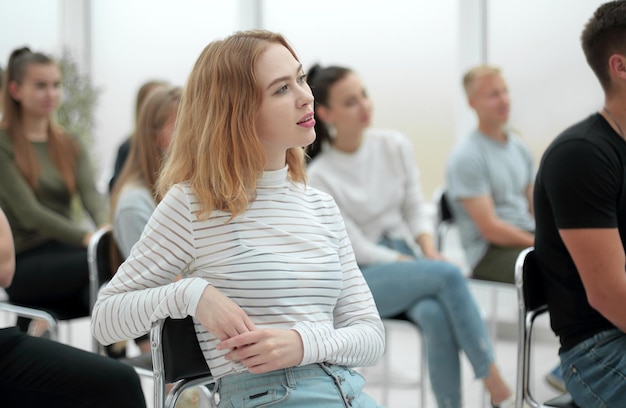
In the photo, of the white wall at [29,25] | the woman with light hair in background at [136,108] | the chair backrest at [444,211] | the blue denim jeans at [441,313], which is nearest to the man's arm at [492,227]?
the chair backrest at [444,211]

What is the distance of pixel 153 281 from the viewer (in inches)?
56.1

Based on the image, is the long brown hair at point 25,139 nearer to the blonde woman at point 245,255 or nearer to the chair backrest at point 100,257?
the chair backrest at point 100,257

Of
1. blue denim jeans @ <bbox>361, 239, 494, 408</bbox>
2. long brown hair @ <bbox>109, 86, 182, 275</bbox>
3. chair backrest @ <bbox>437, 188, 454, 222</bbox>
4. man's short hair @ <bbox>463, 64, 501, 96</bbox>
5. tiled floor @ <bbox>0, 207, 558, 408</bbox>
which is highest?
man's short hair @ <bbox>463, 64, 501, 96</bbox>

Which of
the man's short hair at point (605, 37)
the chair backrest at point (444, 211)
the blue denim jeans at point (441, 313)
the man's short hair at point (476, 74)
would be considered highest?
the man's short hair at point (605, 37)

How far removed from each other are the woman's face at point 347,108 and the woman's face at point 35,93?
45.9 inches

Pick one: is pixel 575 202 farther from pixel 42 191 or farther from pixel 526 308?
pixel 42 191

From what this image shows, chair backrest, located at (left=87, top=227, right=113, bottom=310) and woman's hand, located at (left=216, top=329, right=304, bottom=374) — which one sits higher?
woman's hand, located at (left=216, top=329, right=304, bottom=374)

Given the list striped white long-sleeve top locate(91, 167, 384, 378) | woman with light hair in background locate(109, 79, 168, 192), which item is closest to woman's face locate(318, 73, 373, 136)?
woman with light hair in background locate(109, 79, 168, 192)

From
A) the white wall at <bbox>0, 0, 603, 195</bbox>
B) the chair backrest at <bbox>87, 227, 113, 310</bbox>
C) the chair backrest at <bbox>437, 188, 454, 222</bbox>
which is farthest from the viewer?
the white wall at <bbox>0, 0, 603, 195</bbox>

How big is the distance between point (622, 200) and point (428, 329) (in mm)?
980

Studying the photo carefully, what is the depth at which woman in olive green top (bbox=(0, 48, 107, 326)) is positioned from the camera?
2.87m

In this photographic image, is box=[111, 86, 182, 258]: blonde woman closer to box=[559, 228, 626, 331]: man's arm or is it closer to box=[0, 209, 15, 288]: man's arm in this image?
box=[0, 209, 15, 288]: man's arm

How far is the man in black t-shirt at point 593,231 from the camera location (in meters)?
1.64

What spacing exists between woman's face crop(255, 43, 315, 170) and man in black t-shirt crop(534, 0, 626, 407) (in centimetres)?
57
